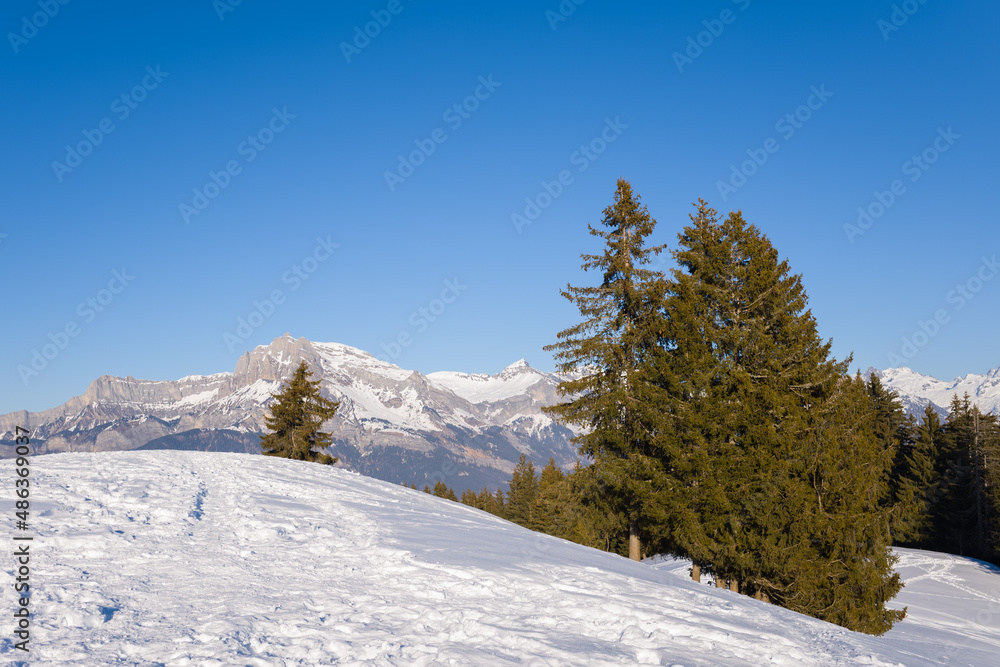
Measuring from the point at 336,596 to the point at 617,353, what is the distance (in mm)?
15571

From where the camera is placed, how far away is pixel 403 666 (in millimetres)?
6039

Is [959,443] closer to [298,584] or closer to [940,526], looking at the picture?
[940,526]

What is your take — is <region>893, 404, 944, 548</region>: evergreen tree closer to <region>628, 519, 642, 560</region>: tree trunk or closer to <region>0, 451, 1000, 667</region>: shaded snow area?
<region>628, 519, 642, 560</region>: tree trunk

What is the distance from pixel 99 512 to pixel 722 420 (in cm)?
1691

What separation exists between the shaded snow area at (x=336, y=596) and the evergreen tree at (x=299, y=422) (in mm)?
26616

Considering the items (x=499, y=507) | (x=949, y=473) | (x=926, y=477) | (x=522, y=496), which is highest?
(x=949, y=473)

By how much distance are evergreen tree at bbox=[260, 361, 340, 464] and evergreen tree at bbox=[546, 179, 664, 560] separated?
25.0 m

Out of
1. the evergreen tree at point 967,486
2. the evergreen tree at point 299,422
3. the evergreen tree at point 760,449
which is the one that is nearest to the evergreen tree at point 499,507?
the evergreen tree at point 299,422

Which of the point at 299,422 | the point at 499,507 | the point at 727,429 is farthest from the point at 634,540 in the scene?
the point at 499,507

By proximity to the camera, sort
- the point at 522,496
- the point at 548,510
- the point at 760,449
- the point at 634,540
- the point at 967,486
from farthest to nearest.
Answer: the point at 522,496 < the point at 548,510 < the point at 967,486 < the point at 634,540 < the point at 760,449

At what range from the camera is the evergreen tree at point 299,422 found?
41312 millimetres

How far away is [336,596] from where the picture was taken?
8102 mm

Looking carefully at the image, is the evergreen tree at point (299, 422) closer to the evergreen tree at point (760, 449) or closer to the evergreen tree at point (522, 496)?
the evergreen tree at point (760, 449)

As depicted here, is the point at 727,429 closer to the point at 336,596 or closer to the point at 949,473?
the point at 336,596
